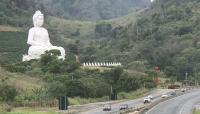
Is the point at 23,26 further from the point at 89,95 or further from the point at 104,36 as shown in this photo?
the point at 89,95

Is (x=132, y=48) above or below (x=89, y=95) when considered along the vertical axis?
above

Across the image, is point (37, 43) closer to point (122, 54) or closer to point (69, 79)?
point (69, 79)

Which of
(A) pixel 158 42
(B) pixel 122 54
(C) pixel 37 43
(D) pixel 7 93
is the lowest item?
(D) pixel 7 93

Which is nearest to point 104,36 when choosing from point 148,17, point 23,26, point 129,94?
point 148,17

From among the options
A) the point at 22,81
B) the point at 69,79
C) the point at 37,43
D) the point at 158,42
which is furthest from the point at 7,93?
the point at 158,42

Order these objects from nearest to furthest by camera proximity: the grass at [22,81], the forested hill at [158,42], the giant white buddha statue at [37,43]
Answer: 1. the grass at [22,81]
2. the giant white buddha statue at [37,43]
3. the forested hill at [158,42]

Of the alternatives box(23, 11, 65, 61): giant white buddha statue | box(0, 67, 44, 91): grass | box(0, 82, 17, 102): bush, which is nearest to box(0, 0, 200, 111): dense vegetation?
box(0, 82, 17, 102): bush

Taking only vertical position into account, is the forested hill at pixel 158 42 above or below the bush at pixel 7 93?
above

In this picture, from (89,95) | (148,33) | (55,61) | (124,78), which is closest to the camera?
(89,95)

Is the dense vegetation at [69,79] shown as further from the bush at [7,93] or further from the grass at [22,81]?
the grass at [22,81]

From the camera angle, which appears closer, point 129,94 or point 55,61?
point 55,61

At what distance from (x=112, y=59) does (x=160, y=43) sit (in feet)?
35.5

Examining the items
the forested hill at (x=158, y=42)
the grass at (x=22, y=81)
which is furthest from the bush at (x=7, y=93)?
the forested hill at (x=158, y=42)

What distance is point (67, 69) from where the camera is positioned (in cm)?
5697
